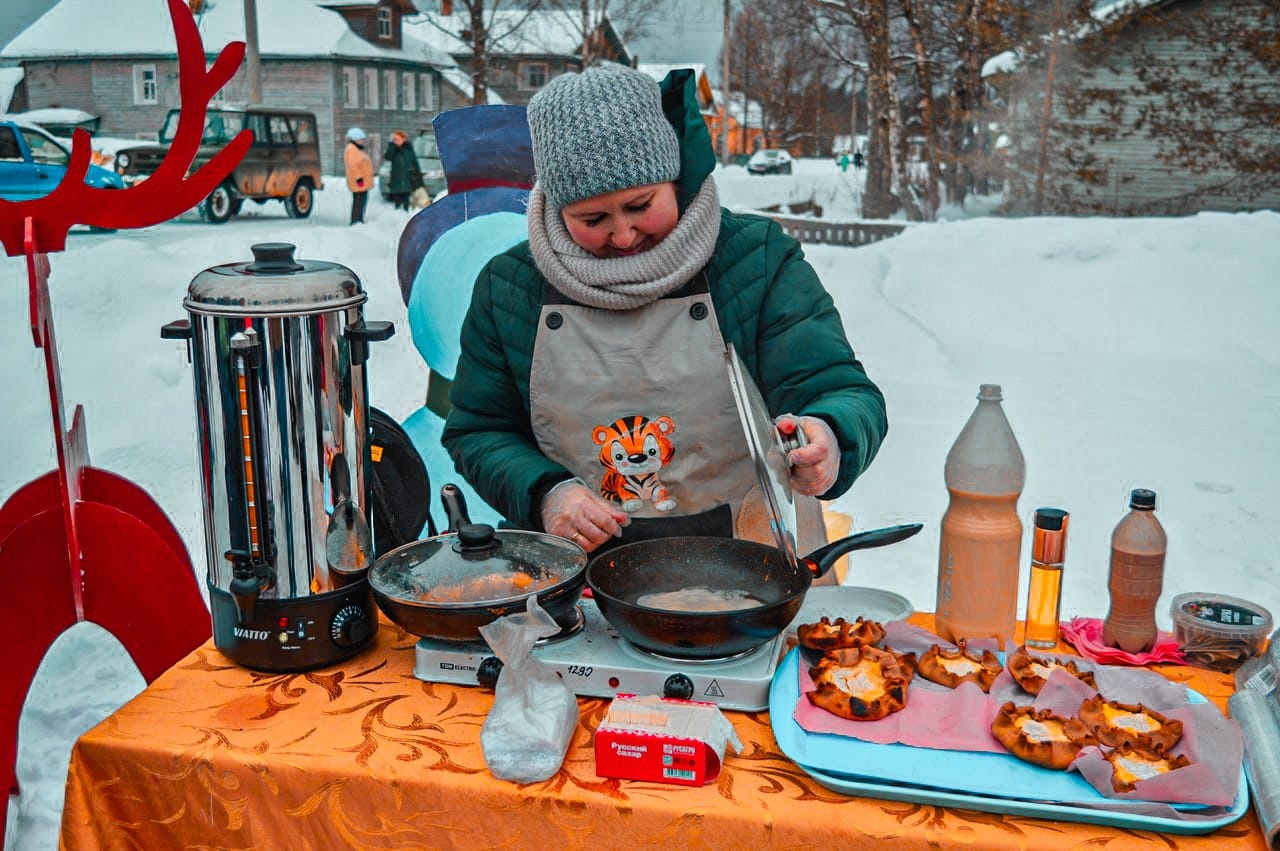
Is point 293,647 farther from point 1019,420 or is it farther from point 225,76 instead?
point 1019,420

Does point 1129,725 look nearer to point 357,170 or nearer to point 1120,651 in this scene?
point 1120,651

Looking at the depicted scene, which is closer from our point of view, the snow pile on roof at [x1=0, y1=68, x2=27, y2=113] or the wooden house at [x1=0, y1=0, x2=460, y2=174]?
the wooden house at [x1=0, y1=0, x2=460, y2=174]

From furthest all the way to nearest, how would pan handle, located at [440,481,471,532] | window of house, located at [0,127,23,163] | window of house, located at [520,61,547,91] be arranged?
window of house, located at [520,61,547,91], window of house, located at [0,127,23,163], pan handle, located at [440,481,471,532]

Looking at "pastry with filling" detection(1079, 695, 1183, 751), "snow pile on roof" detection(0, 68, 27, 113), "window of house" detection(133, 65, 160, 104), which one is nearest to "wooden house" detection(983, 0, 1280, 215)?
"window of house" detection(133, 65, 160, 104)

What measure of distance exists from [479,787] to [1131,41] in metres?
14.3

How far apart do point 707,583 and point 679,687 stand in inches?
9.3

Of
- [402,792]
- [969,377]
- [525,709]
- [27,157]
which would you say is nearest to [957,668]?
[525,709]

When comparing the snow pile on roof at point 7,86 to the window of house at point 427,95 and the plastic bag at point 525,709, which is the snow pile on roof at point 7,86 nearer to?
the plastic bag at point 525,709

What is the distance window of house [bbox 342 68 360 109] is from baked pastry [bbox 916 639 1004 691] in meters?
21.6

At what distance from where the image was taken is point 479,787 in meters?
1.20

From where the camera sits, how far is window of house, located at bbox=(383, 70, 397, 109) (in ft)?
72.2

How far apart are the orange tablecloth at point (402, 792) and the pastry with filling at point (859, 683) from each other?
89mm

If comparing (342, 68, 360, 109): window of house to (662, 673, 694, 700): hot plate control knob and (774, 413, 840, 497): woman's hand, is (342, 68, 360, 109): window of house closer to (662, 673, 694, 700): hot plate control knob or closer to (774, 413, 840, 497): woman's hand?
(774, 413, 840, 497): woman's hand

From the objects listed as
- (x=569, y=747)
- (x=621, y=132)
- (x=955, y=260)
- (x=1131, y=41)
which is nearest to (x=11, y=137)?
(x=621, y=132)
